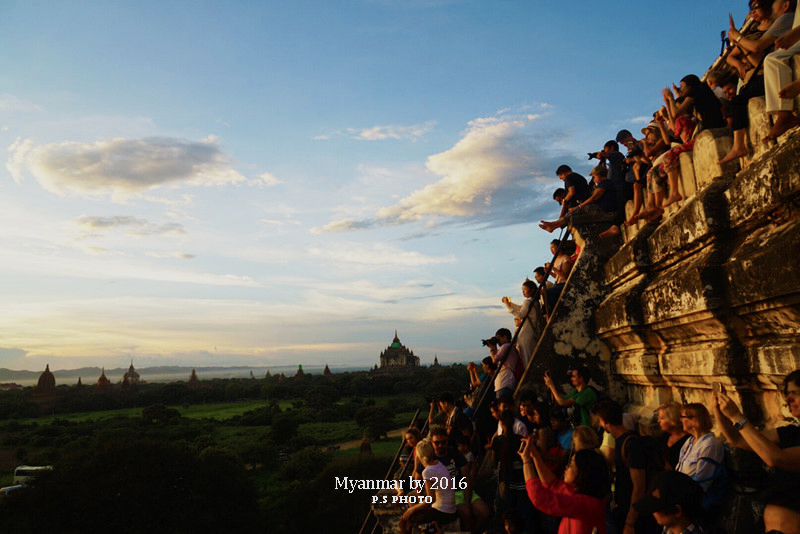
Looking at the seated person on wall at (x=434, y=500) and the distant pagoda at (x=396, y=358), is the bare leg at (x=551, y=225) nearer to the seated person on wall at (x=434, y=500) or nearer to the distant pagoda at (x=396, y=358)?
the seated person on wall at (x=434, y=500)

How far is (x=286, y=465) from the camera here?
37.5 metres

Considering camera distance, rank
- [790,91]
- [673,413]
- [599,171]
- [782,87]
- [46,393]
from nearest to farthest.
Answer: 1. [790,91]
2. [782,87]
3. [673,413]
4. [599,171]
5. [46,393]

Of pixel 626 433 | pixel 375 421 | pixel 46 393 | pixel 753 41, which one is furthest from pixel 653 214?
pixel 46 393

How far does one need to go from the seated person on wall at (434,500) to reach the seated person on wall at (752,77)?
318 centimetres

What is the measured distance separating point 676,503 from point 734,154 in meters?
2.16

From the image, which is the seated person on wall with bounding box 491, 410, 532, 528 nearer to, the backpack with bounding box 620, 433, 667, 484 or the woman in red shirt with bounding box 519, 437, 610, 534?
the woman in red shirt with bounding box 519, 437, 610, 534

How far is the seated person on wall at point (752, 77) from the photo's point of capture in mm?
3340

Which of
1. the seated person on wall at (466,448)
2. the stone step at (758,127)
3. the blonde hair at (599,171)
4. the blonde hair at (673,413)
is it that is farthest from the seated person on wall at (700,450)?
the blonde hair at (599,171)

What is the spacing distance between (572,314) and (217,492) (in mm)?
26453

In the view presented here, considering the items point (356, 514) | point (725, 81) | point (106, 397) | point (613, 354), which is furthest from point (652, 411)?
point (106, 397)

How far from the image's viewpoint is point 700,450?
2.89 m

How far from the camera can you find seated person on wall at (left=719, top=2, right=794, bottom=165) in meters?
3.34

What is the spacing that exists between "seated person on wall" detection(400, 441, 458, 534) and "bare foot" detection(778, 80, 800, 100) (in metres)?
3.57

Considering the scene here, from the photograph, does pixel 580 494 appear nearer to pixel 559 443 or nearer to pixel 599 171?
pixel 559 443
